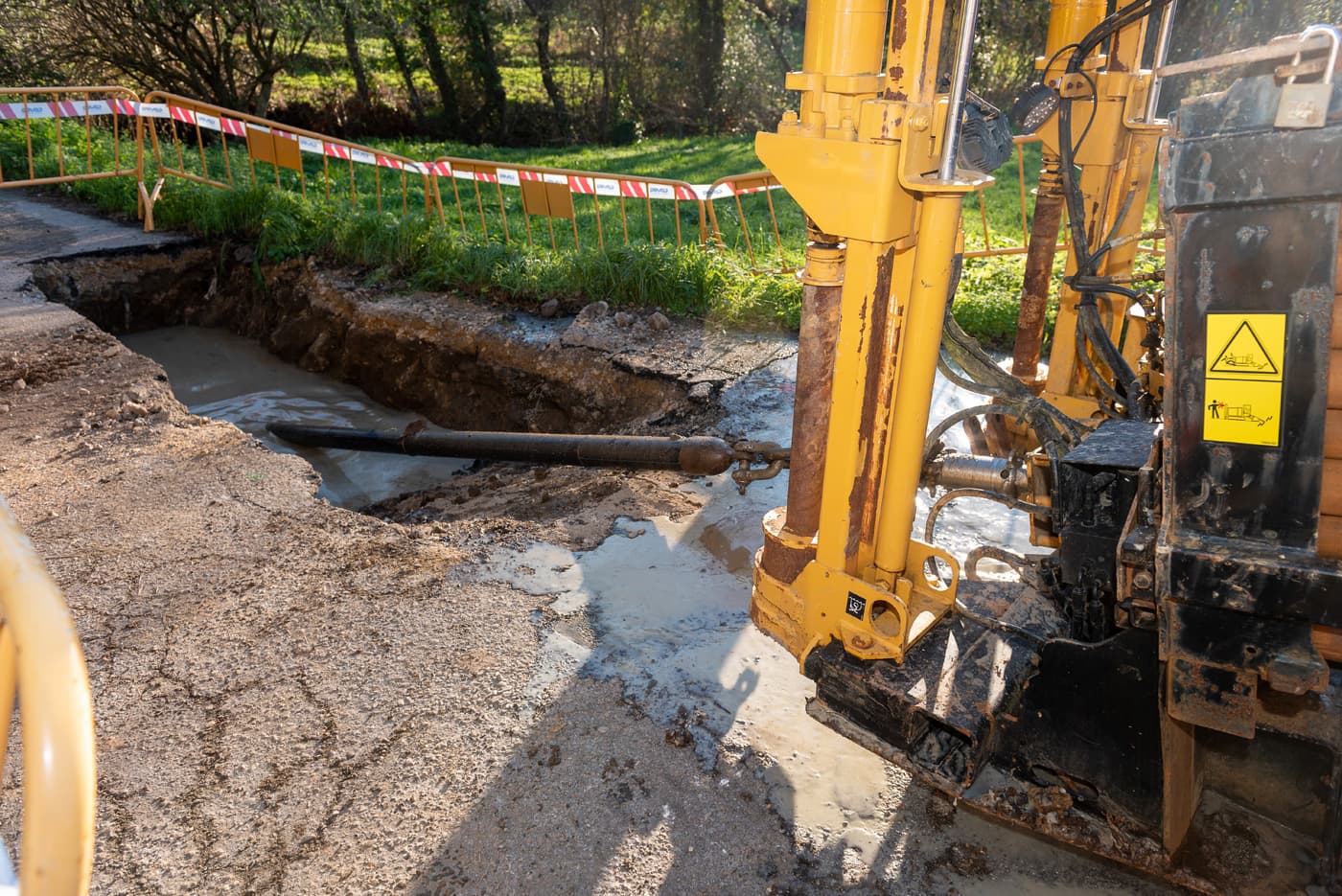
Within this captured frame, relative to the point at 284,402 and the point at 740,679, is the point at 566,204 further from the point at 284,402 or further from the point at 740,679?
the point at 740,679

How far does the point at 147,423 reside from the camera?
5.37 m

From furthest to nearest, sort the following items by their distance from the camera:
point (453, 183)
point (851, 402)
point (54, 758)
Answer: point (453, 183) → point (851, 402) → point (54, 758)

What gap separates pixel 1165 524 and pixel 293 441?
20.4 feet

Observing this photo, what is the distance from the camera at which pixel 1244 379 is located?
189 cm

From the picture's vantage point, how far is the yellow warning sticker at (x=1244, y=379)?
6.07ft

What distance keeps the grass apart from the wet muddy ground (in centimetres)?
293

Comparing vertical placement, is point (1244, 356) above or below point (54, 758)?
above

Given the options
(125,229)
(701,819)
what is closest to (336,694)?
(701,819)

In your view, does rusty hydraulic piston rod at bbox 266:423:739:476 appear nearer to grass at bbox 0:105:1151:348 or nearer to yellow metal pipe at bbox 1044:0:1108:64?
yellow metal pipe at bbox 1044:0:1108:64

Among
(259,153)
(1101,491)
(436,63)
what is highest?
(436,63)

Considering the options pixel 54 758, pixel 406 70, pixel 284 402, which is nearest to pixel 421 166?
pixel 284 402

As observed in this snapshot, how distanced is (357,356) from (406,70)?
13165 millimetres

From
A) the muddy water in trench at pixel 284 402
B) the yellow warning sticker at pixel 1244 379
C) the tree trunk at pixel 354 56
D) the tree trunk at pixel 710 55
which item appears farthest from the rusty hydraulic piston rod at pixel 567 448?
the tree trunk at pixel 710 55

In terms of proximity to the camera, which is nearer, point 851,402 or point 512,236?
point 851,402
